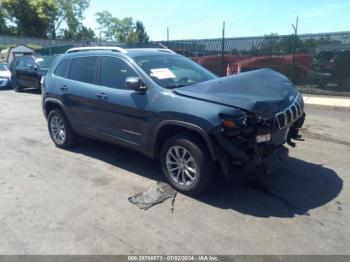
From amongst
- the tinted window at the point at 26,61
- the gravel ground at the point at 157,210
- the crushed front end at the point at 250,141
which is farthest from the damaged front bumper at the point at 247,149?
the tinted window at the point at 26,61

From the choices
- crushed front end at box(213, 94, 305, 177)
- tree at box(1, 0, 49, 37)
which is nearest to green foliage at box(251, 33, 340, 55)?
crushed front end at box(213, 94, 305, 177)

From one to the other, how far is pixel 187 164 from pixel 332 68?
10475 millimetres

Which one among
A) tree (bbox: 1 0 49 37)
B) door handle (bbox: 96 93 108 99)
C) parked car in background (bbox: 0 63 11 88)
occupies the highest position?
tree (bbox: 1 0 49 37)

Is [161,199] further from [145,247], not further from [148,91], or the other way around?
[148,91]

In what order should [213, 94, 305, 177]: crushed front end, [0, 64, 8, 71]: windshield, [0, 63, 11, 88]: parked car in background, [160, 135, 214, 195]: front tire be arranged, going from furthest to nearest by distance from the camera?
[0, 64, 8, 71]: windshield
[0, 63, 11, 88]: parked car in background
[160, 135, 214, 195]: front tire
[213, 94, 305, 177]: crushed front end

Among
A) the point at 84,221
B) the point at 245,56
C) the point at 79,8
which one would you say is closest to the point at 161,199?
the point at 84,221

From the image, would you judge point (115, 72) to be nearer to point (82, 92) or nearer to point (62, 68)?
point (82, 92)

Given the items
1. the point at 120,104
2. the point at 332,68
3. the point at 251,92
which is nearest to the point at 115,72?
the point at 120,104

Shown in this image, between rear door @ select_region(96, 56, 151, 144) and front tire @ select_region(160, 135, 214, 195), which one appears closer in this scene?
front tire @ select_region(160, 135, 214, 195)

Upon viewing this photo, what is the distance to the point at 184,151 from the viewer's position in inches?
177

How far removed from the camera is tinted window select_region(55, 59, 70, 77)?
21.2 ft

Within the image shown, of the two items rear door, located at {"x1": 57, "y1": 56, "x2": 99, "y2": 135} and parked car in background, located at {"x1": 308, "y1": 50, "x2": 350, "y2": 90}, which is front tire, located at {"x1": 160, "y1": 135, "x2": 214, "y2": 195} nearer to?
rear door, located at {"x1": 57, "y1": 56, "x2": 99, "y2": 135}

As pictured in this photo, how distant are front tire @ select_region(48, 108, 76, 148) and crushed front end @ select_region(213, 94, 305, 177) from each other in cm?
338

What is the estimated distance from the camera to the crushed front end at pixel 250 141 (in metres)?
3.97
